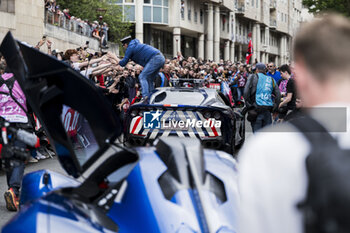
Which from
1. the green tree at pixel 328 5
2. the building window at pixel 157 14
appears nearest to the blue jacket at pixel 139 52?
the green tree at pixel 328 5

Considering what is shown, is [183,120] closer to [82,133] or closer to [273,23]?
[82,133]

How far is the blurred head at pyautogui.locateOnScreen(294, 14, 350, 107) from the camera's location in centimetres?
172

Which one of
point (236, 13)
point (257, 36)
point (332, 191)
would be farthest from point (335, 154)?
point (257, 36)

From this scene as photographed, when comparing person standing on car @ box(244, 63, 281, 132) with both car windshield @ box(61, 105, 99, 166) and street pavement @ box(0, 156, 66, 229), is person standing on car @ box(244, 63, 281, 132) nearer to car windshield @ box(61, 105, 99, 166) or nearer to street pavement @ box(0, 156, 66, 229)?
street pavement @ box(0, 156, 66, 229)

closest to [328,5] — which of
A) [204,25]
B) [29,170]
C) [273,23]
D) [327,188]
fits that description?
[204,25]

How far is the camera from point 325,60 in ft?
5.63

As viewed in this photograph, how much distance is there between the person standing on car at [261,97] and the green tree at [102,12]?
25136mm

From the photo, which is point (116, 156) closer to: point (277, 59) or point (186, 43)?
point (186, 43)

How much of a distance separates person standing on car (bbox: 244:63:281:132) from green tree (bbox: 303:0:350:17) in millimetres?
27959

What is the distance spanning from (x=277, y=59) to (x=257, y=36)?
21.2 m

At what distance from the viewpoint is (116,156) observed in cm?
314

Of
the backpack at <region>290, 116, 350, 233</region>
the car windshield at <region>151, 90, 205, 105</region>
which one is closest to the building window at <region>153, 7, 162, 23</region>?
the car windshield at <region>151, 90, 205, 105</region>

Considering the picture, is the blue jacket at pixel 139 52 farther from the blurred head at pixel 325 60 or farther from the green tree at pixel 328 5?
the green tree at pixel 328 5

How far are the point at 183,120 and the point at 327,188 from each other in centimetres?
863
